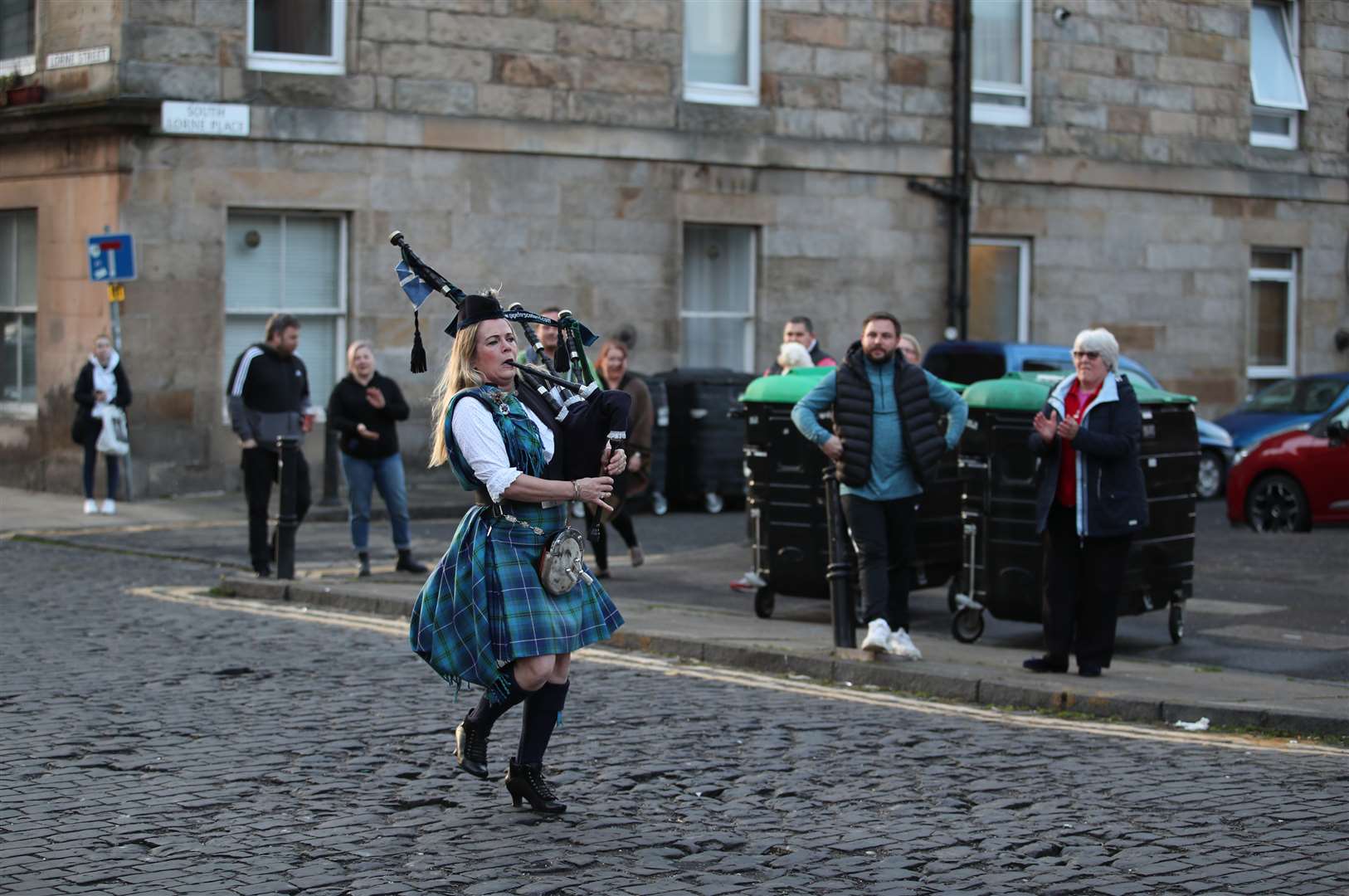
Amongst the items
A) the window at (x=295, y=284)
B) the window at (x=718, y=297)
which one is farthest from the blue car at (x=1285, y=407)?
the window at (x=295, y=284)

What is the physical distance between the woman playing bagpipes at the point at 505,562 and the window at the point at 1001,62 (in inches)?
807

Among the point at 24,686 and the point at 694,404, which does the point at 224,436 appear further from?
the point at 24,686

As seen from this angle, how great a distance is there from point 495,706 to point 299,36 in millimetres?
16282

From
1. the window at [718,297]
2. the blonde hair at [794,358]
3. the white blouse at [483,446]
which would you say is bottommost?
the white blouse at [483,446]

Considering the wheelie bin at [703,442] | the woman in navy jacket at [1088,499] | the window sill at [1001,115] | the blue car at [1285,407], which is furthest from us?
the window sill at [1001,115]

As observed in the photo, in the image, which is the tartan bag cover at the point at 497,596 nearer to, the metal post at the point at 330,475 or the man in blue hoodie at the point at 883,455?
the man in blue hoodie at the point at 883,455

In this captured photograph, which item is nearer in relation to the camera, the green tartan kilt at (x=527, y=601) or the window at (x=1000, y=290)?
the green tartan kilt at (x=527, y=601)

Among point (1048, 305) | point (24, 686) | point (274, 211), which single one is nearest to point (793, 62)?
point (1048, 305)

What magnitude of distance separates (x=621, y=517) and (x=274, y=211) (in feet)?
28.3

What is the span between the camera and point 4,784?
7.42 meters

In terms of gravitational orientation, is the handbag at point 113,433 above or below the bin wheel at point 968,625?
above

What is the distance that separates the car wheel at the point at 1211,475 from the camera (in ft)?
77.4

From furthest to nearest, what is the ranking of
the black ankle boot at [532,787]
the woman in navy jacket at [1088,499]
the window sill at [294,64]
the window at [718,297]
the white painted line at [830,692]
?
1. the window at [718,297]
2. the window sill at [294,64]
3. the woman in navy jacket at [1088,499]
4. the white painted line at [830,692]
5. the black ankle boot at [532,787]

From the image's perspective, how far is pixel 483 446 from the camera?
681cm
